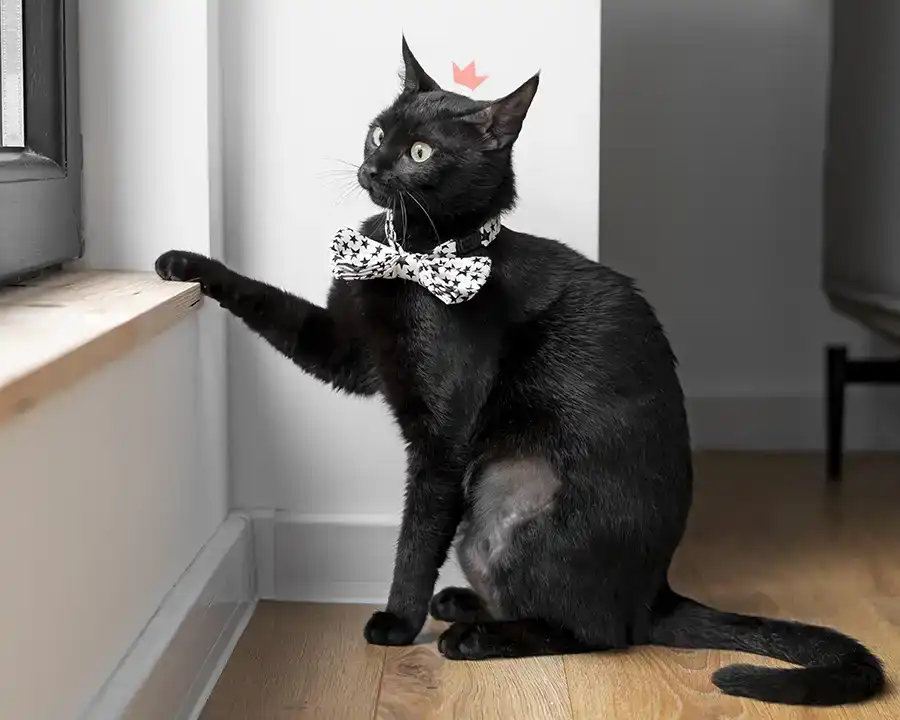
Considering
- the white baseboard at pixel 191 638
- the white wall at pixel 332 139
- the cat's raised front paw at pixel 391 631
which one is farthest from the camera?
the white wall at pixel 332 139

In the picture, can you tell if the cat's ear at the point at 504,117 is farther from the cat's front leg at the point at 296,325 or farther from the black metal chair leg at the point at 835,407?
the black metal chair leg at the point at 835,407

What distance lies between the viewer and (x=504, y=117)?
1.37 meters

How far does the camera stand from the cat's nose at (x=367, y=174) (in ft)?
4.51

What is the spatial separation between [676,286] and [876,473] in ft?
1.99

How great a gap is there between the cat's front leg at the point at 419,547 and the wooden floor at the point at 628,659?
A: 0.12ft

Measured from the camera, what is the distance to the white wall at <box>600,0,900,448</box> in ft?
8.55

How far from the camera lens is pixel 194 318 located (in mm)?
1468

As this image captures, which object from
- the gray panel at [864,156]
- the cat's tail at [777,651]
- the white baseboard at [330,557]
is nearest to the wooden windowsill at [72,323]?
the white baseboard at [330,557]

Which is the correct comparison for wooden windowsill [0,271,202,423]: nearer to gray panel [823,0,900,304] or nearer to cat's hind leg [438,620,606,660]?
cat's hind leg [438,620,606,660]

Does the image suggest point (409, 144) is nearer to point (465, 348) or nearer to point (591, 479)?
point (465, 348)

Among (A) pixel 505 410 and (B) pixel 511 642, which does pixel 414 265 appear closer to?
(A) pixel 505 410

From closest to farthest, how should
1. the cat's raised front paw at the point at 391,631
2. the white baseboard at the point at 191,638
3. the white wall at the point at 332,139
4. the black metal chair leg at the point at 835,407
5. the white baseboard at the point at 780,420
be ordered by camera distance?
1. the white baseboard at the point at 191,638
2. the cat's raised front paw at the point at 391,631
3. the white wall at the point at 332,139
4. the black metal chair leg at the point at 835,407
5. the white baseboard at the point at 780,420

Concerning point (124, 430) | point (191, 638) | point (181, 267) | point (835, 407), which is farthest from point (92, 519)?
point (835, 407)

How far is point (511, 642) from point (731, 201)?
1.53 m
